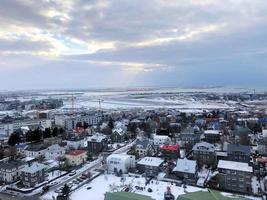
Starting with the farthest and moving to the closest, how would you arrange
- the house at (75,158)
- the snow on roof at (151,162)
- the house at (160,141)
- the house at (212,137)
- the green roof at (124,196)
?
the house at (212,137) < the house at (160,141) < the house at (75,158) < the snow on roof at (151,162) < the green roof at (124,196)

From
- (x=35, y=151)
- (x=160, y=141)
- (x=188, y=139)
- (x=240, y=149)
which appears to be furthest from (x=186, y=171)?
(x=35, y=151)

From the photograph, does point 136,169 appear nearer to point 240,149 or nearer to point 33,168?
point 33,168

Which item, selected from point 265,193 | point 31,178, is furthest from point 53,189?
point 265,193

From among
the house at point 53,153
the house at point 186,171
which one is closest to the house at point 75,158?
the house at point 53,153

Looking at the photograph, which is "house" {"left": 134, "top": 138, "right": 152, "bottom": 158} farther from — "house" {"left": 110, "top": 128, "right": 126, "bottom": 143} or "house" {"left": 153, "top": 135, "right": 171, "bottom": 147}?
"house" {"left": 110, "top": 128, "right": 126, "bottom": 143}

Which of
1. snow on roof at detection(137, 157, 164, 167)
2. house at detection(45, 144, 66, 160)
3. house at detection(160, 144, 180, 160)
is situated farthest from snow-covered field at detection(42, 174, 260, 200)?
house at detection(45, 144, 66, 160)

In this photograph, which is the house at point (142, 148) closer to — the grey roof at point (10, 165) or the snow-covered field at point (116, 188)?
the snow-covered field at point (116, 188)
